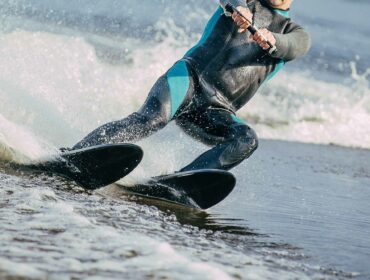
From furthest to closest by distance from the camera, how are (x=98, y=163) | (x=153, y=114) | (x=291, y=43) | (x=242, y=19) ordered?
1. (x=291, y=43)
2. (x=153, y=114)
3. (x=242, y=19)
4. (x=98, y=163)

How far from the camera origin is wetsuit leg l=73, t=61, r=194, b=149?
19.6 ft

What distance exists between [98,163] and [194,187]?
0.69 meters

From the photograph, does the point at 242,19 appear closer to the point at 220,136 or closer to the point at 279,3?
the point at 279,3

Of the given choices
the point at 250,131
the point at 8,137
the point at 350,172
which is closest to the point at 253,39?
the point at 250,131

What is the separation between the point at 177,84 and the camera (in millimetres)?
6289

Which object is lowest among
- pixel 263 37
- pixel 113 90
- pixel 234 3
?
pixel 263 37

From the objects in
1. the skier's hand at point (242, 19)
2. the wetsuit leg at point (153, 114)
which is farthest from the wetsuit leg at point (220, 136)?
the skier's hand at point (242, 19)

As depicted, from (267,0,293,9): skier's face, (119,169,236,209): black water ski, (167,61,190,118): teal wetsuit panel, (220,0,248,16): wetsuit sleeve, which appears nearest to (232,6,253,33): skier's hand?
(220,0,248,16): wetsuit sleeve

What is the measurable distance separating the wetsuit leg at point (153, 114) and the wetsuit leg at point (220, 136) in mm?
272

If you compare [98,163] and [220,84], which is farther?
[220,84]

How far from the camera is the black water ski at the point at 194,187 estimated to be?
594cm

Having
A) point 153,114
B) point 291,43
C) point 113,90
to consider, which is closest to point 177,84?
point 153,114

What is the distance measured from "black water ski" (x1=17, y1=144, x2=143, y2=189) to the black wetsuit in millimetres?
301

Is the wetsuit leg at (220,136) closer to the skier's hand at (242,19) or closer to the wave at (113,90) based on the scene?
the skier's hand at (242,19)
